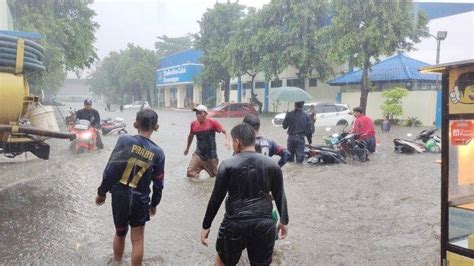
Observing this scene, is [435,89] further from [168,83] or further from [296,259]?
[168,83]

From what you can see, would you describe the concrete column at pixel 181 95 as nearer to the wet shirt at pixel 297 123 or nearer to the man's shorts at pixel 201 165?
the wet shirt at pixel 297 123

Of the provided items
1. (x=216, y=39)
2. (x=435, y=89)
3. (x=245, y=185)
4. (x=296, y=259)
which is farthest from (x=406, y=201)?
(x=216, y=39)

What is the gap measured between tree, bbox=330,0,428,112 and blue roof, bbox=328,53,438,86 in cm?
143

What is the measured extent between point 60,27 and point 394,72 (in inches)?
721

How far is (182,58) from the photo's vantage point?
181 ft

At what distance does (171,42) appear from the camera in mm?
77250

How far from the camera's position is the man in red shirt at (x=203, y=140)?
7.93 metres

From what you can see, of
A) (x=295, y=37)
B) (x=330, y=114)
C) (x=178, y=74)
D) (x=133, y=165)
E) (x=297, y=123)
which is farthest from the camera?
(x=178, y=74)

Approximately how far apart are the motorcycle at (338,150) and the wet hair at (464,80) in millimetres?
7254

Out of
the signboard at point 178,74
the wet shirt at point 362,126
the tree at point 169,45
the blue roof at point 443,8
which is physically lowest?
the wet shirt at point 362,126

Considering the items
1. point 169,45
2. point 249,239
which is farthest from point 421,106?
point 169,45

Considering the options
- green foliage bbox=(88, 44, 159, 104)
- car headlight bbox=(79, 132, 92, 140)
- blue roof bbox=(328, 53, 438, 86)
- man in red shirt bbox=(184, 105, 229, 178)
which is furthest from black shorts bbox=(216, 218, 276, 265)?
green foliage bbox=(88, 44, 159, 104)

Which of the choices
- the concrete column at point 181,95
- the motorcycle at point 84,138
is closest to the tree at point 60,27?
the motorcycle at point 84,138

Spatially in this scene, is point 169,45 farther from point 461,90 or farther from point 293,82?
point 461,90
